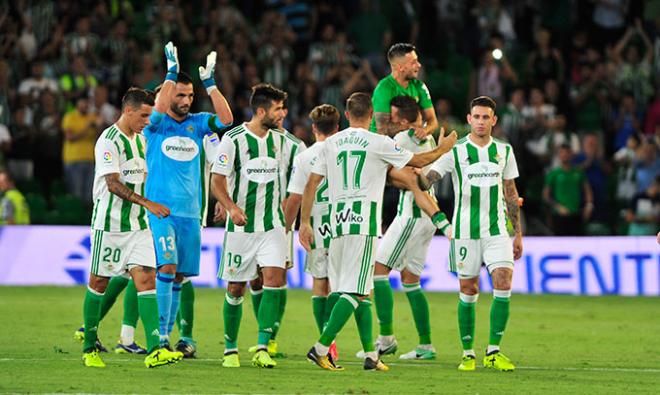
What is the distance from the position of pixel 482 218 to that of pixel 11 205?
11046mm

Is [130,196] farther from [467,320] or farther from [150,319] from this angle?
[467,320]

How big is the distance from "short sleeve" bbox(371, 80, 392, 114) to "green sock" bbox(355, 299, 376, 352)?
2246 millimetres

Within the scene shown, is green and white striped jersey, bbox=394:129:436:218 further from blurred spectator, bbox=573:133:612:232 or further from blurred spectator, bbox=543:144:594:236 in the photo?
blurred spectator, bbox=573:133:612:232

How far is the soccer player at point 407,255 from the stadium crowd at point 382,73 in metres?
8.15

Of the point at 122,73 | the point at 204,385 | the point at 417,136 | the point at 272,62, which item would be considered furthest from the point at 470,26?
the point at 204,385

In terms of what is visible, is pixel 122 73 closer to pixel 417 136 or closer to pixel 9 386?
pixel 417 136

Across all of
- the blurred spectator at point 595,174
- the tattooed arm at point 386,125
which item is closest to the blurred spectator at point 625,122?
the blurred spectator at point 595,174

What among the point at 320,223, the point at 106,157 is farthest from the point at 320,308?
the point at 106,157

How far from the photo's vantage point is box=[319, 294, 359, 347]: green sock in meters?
11.2

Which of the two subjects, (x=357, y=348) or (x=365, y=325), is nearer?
(x=365, y=325)

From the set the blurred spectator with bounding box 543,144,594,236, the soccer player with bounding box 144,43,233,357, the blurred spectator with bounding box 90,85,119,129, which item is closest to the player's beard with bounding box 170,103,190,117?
the soccer player with bounding box 144,43,233,357

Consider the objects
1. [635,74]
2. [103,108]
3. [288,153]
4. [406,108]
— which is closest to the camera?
[288,153]

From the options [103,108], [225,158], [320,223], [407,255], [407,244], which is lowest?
[407,255]

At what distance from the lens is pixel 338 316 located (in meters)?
11.2
